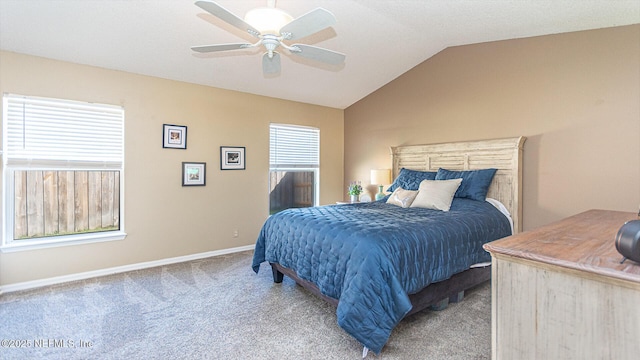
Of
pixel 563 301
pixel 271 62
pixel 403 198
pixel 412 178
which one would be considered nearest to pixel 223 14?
pixel 271 62

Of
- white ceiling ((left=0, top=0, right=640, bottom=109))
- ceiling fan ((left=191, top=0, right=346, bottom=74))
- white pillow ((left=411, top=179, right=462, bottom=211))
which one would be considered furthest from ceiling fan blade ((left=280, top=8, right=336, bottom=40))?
white pillow ((left=411, top=179, right=462, bottom=211))

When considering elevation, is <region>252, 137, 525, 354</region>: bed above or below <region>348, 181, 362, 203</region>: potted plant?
below

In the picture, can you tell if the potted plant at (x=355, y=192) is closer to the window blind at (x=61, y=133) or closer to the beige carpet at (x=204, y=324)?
the beige carpet at (x=204, y=324)

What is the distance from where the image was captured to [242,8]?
266 centimetres

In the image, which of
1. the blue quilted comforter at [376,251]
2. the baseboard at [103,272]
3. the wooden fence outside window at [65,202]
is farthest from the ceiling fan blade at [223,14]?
the baseboard at [103,272]

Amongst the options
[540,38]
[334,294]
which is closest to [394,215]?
[334,294]

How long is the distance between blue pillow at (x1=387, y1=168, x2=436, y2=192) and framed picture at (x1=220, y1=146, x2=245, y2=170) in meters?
2.37

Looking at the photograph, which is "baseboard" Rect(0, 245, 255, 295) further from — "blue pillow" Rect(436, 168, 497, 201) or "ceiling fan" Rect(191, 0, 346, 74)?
"blue pillow" Rect(436, 168, 497, 201)

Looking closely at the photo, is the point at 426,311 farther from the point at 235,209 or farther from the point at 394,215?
the point at 235,209

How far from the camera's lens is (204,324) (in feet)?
7.59

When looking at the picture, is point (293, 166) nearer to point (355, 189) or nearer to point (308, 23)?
point (355, 189)

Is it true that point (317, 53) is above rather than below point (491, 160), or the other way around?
above

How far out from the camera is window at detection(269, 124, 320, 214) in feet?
15.9

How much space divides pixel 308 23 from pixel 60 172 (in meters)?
3.39
